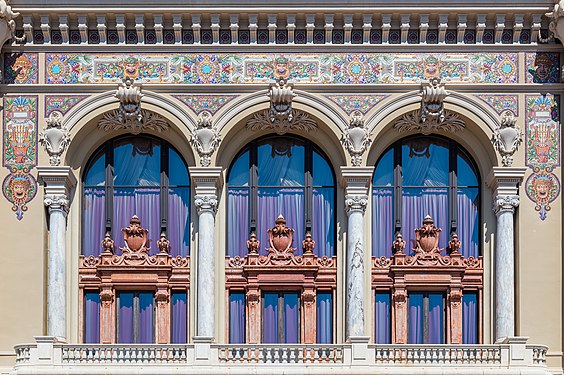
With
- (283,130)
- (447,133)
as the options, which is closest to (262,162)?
(283,130)

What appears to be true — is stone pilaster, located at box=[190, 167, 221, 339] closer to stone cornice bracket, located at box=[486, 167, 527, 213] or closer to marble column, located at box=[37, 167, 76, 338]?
marble column, located at box=[37, 167, 76, 338]

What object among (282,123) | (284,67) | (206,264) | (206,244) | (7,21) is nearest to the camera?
(206,264)

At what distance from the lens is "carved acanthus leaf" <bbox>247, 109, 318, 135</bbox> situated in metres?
50.0

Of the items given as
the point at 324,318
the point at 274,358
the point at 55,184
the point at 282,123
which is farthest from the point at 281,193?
the point at 55,184

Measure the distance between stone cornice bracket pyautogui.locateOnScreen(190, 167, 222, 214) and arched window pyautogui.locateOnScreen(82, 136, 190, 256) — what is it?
783 millimetres

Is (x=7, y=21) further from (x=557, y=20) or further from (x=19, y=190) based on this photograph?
(x=557, y=20)

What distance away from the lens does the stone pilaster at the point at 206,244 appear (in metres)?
48.7

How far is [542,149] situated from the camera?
163 ft

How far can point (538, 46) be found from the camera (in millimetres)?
49906

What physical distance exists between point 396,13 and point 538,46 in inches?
140

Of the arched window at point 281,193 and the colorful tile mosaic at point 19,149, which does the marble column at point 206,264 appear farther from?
the colorful tile mosaic at point 19,149

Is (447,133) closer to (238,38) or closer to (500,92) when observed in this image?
(500,92)

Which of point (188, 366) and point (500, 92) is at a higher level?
point (500, 92)

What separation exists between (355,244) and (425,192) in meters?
2.49
